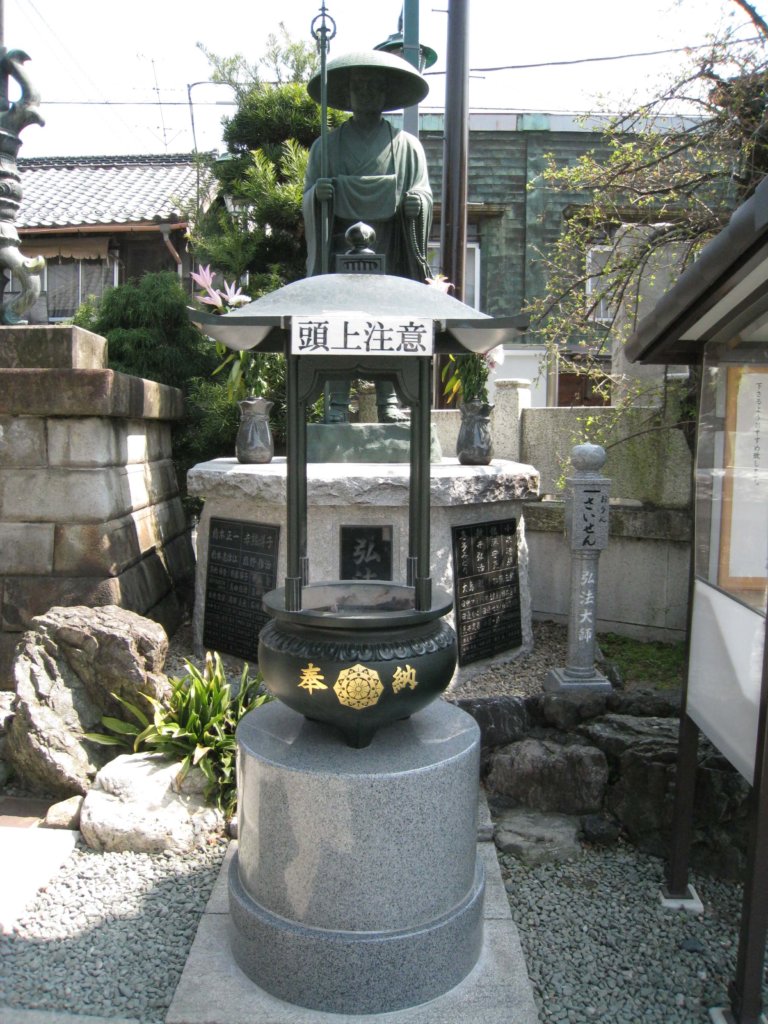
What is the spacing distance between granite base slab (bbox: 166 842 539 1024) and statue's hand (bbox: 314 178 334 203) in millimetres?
4810

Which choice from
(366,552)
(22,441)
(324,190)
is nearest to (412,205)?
(324,190)

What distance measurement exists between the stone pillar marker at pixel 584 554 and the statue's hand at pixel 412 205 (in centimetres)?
242

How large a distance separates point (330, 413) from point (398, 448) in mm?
733

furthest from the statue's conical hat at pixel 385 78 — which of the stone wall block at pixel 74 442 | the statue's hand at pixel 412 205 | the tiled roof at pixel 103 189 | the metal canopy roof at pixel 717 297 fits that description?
the tiled roof at pixel 103 189

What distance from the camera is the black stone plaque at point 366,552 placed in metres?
5.42

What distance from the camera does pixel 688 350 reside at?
3.54 m

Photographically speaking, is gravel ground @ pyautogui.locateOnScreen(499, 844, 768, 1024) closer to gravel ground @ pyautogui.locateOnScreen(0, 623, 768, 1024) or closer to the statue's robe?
gravel ground @ pyautogui.locateOnScreen(0, 623, 768, 1024)

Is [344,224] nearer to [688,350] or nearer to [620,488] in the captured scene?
[620,488]

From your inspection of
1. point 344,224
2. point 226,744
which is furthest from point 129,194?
point 226,744

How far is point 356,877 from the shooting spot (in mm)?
2809

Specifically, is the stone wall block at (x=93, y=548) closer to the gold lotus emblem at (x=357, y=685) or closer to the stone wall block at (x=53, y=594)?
the stone wall block at (x=53, y=594)

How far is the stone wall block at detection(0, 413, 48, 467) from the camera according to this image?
593cm

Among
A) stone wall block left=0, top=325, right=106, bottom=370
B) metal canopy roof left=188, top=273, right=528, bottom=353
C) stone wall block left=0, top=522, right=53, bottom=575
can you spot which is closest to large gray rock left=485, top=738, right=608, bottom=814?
metal canopy roof left=188, top=273, right=528, bottom=353

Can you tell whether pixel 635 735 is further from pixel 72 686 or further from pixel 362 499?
pixel 72 686
